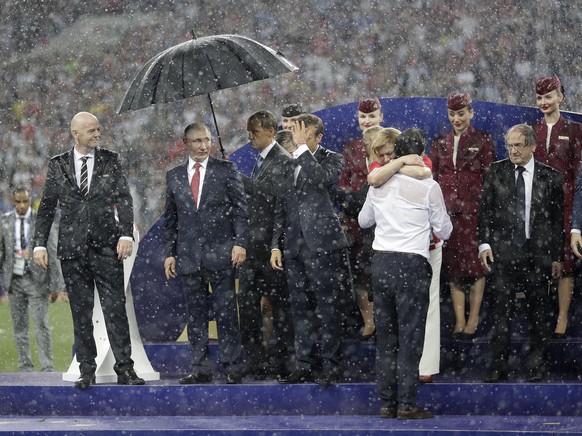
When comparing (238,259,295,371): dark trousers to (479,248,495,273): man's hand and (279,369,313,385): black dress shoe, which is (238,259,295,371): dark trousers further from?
(479,248,495,273): man's hand

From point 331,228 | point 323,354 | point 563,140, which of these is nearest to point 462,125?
point 563,140

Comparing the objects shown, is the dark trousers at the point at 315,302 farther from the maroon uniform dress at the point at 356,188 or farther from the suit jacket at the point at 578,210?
the suit jacket at the point at 578,210

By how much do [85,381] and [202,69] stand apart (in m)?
2.04

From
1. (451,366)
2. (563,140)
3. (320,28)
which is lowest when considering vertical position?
(451,366)

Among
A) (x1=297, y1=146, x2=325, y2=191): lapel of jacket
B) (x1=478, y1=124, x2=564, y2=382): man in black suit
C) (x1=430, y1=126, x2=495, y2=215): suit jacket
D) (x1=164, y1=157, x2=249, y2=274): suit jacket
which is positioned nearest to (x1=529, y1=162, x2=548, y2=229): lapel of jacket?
Answer: (x1=478, y1=124, x2=564, y2=382): man in black suit

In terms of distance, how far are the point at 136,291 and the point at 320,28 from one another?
12478mm

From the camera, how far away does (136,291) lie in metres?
8.95

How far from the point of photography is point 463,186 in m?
8.18

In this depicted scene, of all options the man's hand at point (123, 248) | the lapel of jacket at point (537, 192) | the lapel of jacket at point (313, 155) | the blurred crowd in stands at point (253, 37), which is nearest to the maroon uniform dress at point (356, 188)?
the lapel of jacket at point (313, 155)

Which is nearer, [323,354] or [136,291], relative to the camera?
[323,354]

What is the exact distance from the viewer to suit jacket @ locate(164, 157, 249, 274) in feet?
25.4

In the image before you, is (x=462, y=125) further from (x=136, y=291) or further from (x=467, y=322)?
(x=136, y=291)

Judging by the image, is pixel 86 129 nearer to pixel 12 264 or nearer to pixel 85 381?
pixel 85 381

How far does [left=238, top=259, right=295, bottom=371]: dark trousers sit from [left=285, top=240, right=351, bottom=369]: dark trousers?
353mm
